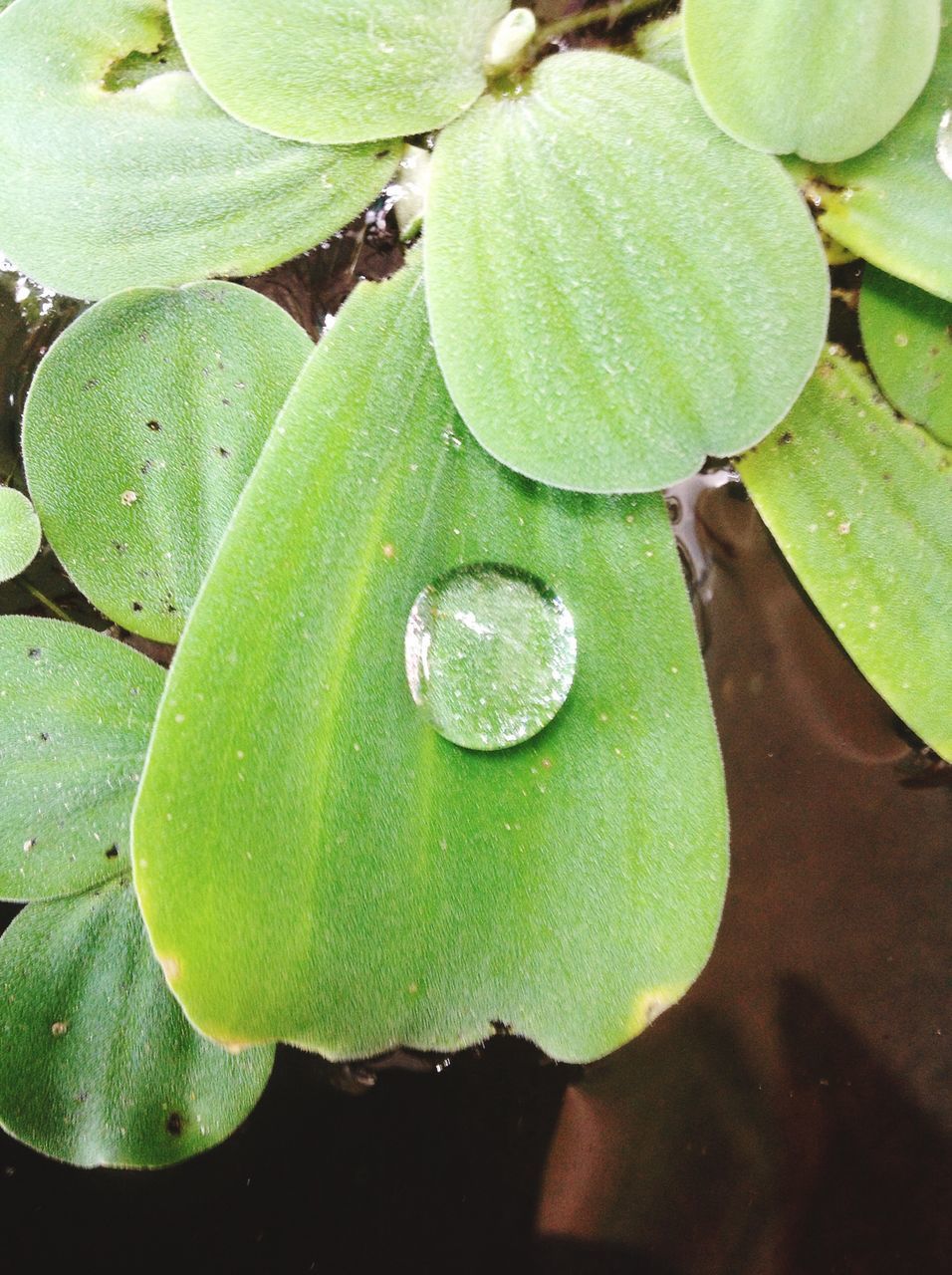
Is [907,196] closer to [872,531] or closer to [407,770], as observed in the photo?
[872,531]

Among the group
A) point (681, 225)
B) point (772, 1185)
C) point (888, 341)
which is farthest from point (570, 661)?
point (772, 1185)

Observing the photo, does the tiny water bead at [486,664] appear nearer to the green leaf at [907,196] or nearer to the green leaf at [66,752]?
the green leaf at [66,752]

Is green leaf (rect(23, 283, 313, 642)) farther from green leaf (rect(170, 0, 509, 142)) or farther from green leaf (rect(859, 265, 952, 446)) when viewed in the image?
green leaf (rect(859, 265, 952, 446))

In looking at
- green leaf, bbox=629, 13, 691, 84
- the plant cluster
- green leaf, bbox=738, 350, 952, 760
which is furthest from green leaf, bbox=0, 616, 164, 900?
green leaf, bbox=629, 13, 691, 84

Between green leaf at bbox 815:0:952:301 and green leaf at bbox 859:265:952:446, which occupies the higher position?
green leaf at bbox 815:0:952:301

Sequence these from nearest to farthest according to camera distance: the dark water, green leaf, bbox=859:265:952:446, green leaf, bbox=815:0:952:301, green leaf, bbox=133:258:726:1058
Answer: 1. green leaf, bbox=133:258:726:1058
2. green leaf, bbox=815:0:952:301
3. green leaf, bbox=859:265:952:446
4. the dark water
